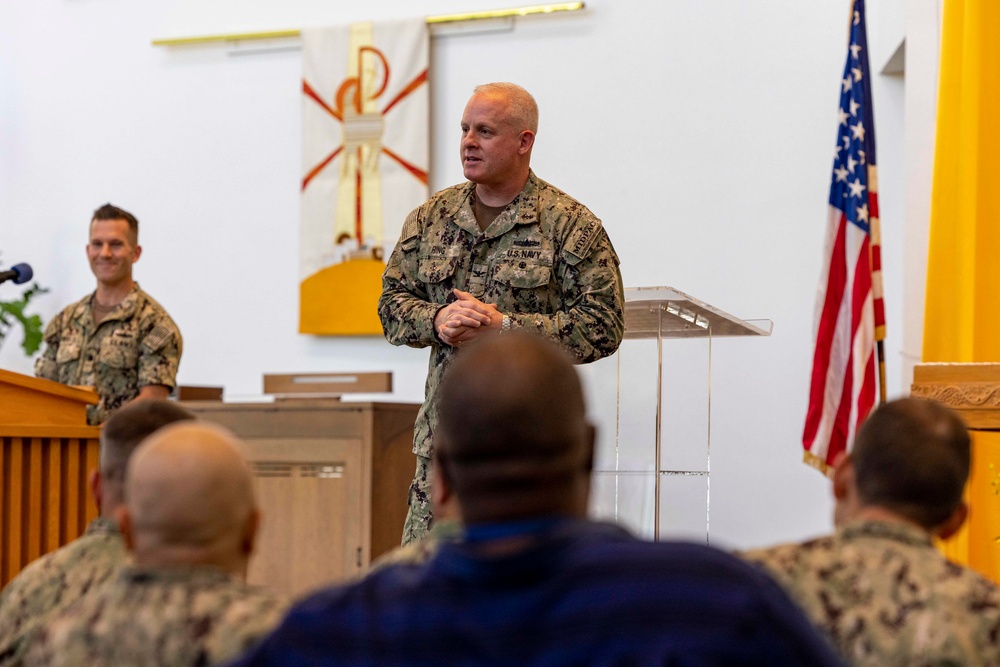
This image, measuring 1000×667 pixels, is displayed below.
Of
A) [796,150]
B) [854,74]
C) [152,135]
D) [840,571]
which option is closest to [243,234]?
[152,135]

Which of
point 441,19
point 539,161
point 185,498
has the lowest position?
point 185,498

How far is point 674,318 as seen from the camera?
4105 mm

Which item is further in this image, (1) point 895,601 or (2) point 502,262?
(2) point 502,262

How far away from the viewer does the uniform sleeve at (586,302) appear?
329 centimetres

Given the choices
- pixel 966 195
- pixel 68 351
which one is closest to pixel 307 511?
pixel 68 351

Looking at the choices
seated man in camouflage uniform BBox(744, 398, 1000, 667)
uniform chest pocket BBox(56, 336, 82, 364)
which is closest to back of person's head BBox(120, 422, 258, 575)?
seated man in camouflage uniform BBox(744, 398, 1000, 667)

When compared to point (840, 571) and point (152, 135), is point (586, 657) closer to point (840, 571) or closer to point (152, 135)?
point (840, 571)

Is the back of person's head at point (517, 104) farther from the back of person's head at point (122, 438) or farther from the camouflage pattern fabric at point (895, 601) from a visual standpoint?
the camouflage pattern fabric at point (895, 601)

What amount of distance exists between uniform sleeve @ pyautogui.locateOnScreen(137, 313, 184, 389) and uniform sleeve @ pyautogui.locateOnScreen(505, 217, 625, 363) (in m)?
2.17

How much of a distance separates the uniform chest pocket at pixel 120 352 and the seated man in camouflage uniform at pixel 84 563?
3.21m

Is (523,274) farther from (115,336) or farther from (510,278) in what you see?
(115,336)

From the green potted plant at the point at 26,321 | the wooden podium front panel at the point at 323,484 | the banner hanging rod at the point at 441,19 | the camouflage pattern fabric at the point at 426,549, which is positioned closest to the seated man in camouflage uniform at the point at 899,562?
the camouflage pattern fabric at the point at 426,549

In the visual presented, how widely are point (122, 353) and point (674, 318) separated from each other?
2269 mm

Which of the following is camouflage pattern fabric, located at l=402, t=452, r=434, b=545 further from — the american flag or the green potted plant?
the green potted plant
